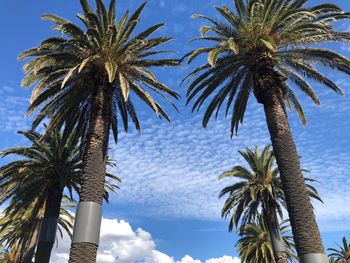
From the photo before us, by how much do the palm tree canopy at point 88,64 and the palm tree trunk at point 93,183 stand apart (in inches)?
40.8

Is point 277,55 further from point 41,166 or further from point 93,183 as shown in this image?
point 41,166

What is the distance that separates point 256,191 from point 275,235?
373cm

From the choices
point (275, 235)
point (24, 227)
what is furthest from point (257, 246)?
point (24, 227)

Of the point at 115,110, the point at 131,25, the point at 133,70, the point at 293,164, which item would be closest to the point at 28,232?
the point at 115,110

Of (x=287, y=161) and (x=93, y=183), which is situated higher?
(x=287, y=161)

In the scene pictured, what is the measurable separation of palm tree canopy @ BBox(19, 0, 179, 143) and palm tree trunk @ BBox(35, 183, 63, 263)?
657 centimetres

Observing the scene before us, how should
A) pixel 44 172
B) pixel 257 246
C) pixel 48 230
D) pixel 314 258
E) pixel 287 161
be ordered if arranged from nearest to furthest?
pixel 314 258
pixel 287 161
pixel 48 230
pixel 44 172
pixel 257 246

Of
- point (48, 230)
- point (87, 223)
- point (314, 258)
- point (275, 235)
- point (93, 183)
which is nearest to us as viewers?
point (314, 258)

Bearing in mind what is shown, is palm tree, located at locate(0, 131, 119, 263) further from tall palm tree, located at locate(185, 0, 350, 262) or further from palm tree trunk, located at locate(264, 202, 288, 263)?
palm tree trunk, located at locate(264, 202, 288, 263)

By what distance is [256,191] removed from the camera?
31922 mm

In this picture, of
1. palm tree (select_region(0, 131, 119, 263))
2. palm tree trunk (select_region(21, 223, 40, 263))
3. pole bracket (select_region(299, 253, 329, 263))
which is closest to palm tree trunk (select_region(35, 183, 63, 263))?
palm tree (select_region(0, 131, 119, 263))

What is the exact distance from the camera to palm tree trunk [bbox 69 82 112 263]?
15.4 meters

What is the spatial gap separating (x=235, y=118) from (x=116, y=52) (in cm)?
816

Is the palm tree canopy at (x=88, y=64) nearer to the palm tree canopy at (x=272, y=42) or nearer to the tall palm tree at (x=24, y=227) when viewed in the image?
the palm tree canopy at (x=272, y=42)
